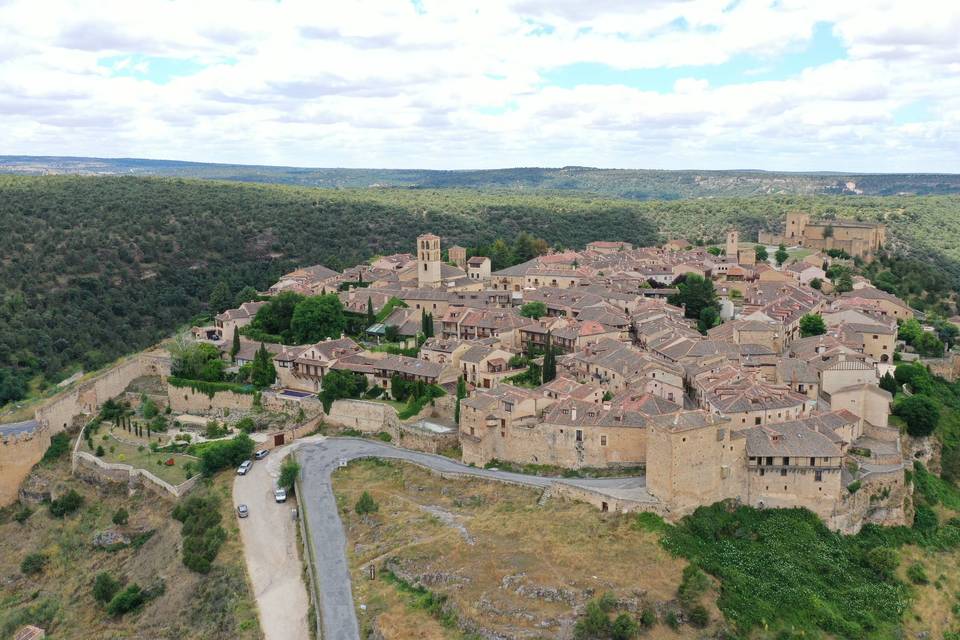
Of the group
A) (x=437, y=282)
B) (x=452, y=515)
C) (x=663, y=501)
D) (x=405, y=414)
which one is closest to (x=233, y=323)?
(x=437, y=282)

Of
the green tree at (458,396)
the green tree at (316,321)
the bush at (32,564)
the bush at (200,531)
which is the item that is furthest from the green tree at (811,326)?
the bush at (32,564)

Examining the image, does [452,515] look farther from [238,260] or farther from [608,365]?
[238,260]

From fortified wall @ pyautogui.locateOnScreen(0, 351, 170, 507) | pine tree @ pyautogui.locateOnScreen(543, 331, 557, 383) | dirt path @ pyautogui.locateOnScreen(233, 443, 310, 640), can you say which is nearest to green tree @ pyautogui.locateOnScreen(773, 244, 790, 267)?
pine tree @ pyautogui.locateOnScreen(543, 331, 557, 383)

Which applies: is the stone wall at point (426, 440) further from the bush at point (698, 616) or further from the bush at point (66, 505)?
the bush at point (66, 505)

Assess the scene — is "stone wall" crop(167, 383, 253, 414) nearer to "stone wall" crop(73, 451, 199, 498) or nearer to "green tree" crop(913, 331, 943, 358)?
"stone wall" crop(73, 451, 199, 498)

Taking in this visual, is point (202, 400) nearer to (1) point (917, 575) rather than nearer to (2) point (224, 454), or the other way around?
(2) point (224, 454)

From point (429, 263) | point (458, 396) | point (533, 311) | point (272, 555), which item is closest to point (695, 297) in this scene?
point (533, 311)

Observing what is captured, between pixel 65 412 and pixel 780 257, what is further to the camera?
pixel 780 257
